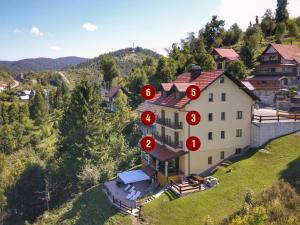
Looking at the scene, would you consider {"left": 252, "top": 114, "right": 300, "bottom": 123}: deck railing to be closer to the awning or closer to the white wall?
the white wall

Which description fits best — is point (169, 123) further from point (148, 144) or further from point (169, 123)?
point (148, 144)

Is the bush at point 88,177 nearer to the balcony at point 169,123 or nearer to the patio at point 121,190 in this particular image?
the patio at point 121,190

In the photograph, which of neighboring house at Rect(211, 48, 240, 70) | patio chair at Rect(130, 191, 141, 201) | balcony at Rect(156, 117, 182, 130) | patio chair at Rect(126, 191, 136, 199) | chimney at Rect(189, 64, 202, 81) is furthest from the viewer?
neighboring house at Rect(211, 48, 240, 70)

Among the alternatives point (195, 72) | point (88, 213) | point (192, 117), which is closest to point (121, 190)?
point (88, 213)

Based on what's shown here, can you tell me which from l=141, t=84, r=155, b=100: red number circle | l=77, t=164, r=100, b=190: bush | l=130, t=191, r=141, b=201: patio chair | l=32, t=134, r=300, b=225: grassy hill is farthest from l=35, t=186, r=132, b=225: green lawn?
l=141, t=84, r=155, b=100: red number circle

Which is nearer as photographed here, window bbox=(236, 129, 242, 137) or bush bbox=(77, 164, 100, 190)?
window bbox=(236, 129, 242, 137)

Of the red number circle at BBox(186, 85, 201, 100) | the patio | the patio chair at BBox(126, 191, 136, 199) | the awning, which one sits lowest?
the patio

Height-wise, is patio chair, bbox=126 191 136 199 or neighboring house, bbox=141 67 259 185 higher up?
neighboring house, bbox=141 67 259 185
